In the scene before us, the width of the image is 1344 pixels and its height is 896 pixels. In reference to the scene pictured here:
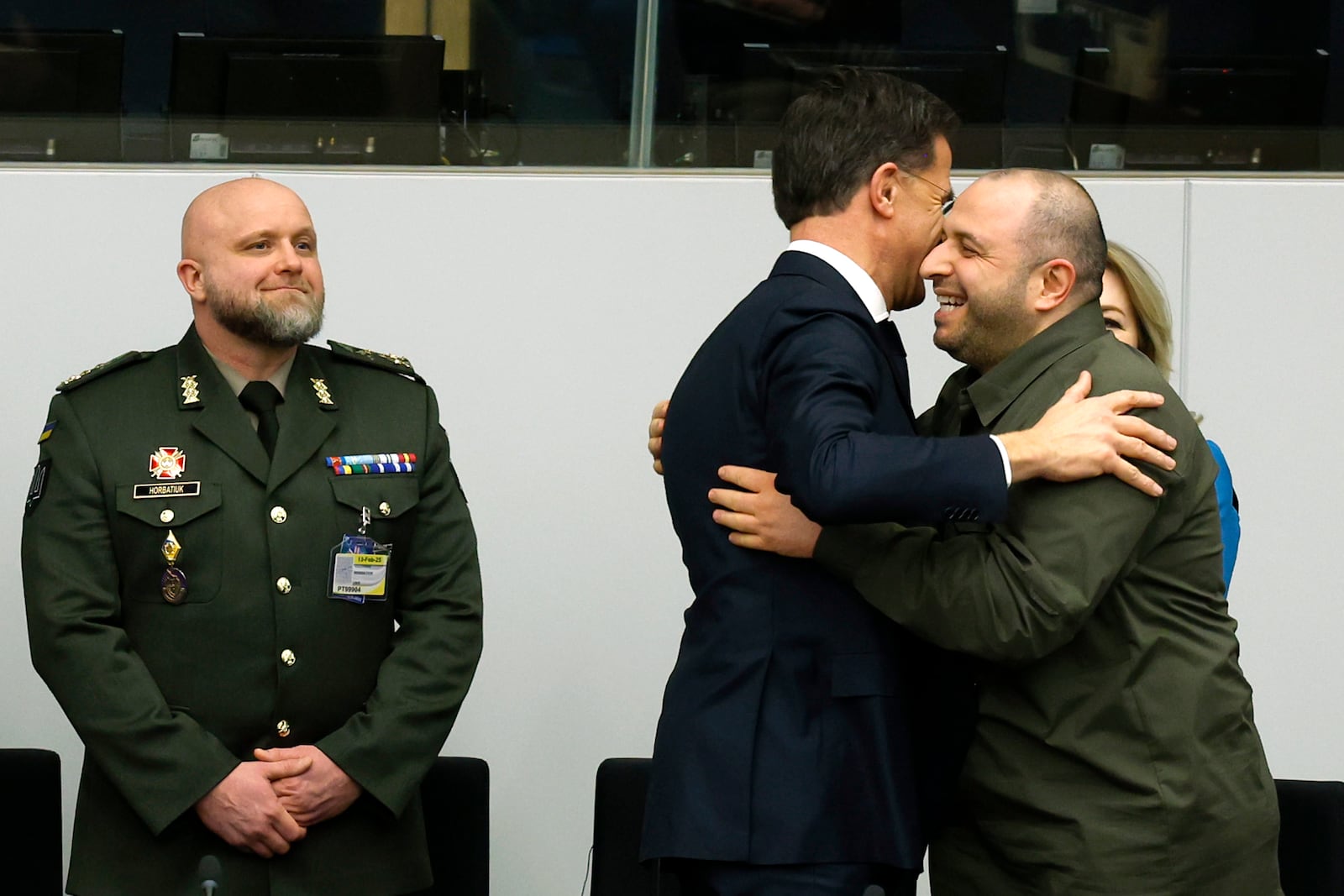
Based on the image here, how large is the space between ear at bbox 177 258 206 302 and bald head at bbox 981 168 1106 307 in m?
1.33

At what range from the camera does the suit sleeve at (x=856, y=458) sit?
1.76 m

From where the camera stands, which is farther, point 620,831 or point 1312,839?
point 620,831

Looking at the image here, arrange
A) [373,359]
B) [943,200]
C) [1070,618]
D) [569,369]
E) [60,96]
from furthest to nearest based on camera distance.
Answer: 1. [60,96]
2. [569,369]
3. [373,359]
4. [943,200]
5. [1070,618]

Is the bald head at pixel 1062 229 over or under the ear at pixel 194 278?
over

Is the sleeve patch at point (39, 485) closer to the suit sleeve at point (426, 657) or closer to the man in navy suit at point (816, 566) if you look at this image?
the suit sleeve at point (426, 657)

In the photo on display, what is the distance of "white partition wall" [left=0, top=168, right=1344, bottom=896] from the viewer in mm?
3865

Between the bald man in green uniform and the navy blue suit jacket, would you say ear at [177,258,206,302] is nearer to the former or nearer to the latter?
the bald man in green uniform

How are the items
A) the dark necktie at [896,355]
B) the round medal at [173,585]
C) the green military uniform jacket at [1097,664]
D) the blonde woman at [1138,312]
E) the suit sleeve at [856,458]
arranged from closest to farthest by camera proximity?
the suit sleeve at [856,458]
the green military uniform jacket at [1097,664]
the dark necktie at [896,355]
the round medal at [173,585]
the blonde woman at [1138,312]

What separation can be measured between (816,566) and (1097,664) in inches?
14.4

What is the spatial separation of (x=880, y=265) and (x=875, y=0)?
226 cm

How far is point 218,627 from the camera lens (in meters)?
2.52

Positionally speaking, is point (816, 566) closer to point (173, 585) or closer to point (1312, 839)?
point (173, 585)

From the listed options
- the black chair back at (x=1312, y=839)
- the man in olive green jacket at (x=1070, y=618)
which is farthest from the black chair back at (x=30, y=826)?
the black chair back at (x=1312, y=839)

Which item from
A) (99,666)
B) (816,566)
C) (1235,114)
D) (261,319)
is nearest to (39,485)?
(99,666)
